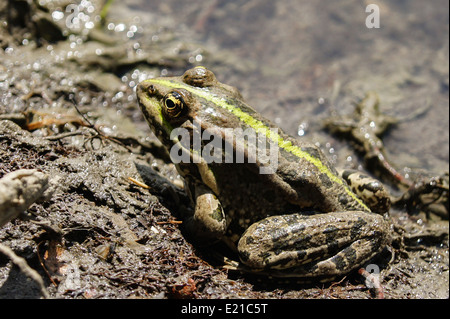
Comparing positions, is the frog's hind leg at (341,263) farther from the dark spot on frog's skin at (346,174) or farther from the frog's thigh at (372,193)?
the dark spot on frog's skin at (346,174)

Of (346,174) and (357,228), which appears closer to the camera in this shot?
(357,228)

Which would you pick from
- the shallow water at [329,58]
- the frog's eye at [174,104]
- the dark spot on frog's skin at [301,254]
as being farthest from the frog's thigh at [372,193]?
the frog's eye at [174,104]

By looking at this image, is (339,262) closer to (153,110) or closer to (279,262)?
(279,262)

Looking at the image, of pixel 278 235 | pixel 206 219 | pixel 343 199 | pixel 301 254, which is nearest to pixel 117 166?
pixel 206 219

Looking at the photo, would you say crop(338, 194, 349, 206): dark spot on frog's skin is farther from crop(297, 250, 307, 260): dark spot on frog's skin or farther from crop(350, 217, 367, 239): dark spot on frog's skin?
crop(297, 250, 307, 260): dark spot on frog's skin

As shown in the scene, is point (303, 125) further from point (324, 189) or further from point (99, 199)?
point (99, 199)

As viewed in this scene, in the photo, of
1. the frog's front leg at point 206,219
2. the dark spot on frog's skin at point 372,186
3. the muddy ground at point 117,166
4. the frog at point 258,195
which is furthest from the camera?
the dark spot on frog's skin at point 372,186
